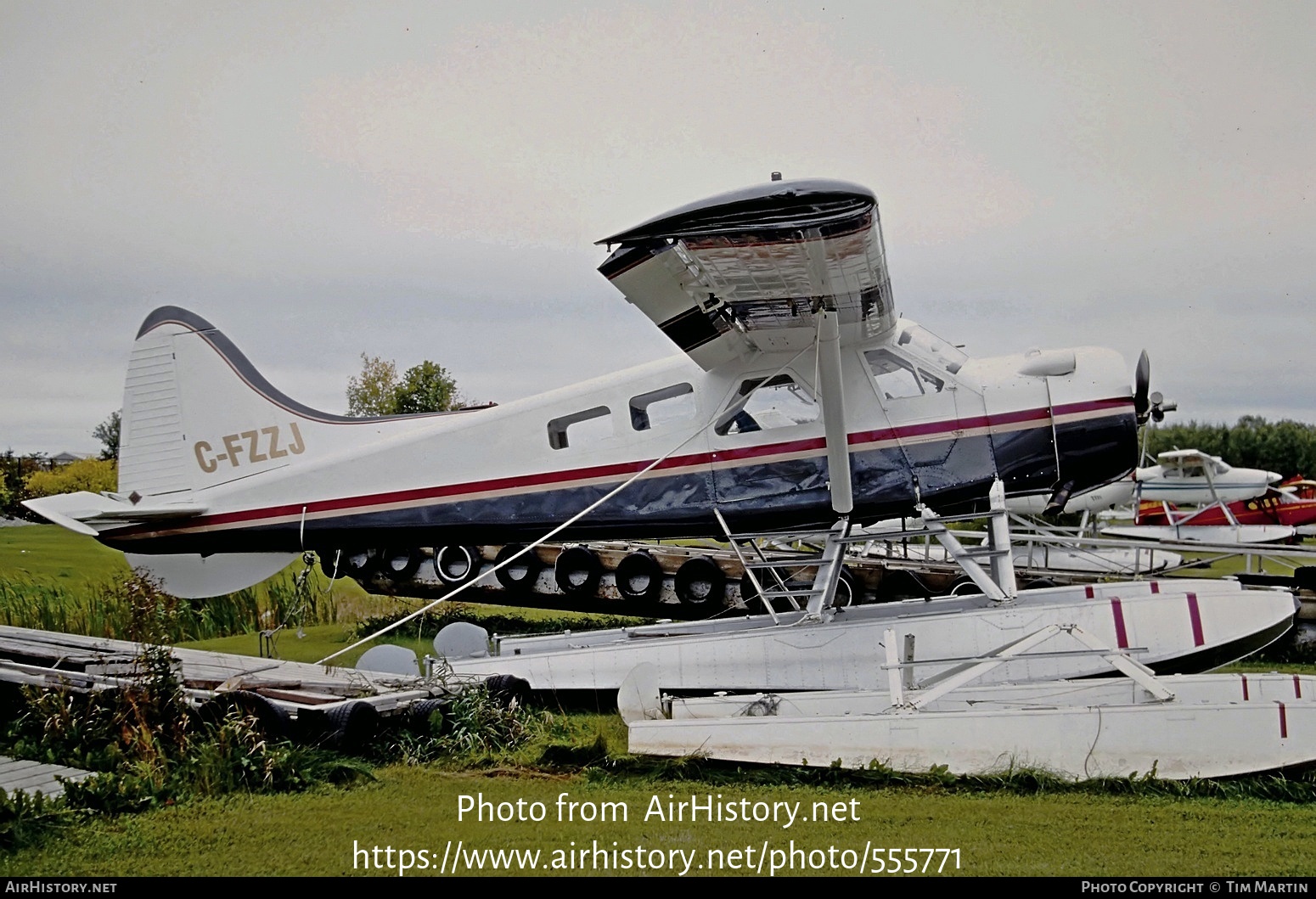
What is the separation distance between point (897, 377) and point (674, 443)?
5.78 ft

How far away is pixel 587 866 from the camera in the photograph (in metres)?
3.83

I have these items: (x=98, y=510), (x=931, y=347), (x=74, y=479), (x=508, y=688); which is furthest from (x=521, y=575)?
(x=74, y=479)

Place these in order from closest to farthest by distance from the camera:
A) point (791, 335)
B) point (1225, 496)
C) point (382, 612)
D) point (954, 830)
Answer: point (954, 830), point (791, 335), point (382, 612), point (1225, 496)

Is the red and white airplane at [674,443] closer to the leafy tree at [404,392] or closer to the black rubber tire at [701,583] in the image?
the black rubber tire at [701,583]

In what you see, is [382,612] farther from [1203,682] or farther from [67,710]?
[1203,682]

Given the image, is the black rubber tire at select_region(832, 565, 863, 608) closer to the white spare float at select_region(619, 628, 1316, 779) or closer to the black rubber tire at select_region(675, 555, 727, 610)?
the black rubber tire at select_region(675, 555, 727, 610)

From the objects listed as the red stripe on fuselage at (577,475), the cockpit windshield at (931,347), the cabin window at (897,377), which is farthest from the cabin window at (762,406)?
the cockpit windshield at (931,347)

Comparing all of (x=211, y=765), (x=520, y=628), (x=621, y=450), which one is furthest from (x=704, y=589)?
(x=211, y=765)

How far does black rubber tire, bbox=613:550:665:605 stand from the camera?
1060cm

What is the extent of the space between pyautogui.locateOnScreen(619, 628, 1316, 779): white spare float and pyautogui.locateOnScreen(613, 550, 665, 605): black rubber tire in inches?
193

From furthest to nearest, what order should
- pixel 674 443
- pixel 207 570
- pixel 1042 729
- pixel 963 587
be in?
pixel 963 587, pixel 207 570, pixel 674 443, pixel 1042 729

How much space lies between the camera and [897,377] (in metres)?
7.32

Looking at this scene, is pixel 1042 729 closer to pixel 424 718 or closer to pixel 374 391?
pixel 424 718
